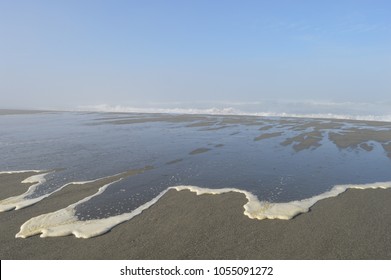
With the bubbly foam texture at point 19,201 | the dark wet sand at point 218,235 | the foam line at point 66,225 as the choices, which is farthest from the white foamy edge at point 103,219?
the bubbly foam texture at point 19,201

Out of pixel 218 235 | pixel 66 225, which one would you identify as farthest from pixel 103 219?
pixel 218 235

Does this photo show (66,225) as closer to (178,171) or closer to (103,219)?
(103,219)

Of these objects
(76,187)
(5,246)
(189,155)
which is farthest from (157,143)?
(5,246)

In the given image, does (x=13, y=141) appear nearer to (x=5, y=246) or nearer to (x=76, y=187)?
(x=76, y=187)

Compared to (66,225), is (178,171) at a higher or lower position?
higher

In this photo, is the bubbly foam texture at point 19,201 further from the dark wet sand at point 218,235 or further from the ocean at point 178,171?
the dark wet sand at point 218,235

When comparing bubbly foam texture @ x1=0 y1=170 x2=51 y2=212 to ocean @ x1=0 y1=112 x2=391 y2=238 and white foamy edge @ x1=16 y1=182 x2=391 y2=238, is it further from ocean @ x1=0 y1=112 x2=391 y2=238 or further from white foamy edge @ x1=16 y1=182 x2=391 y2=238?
white foamy edge @ x1=16 y1=182 x2=391 y2=238
